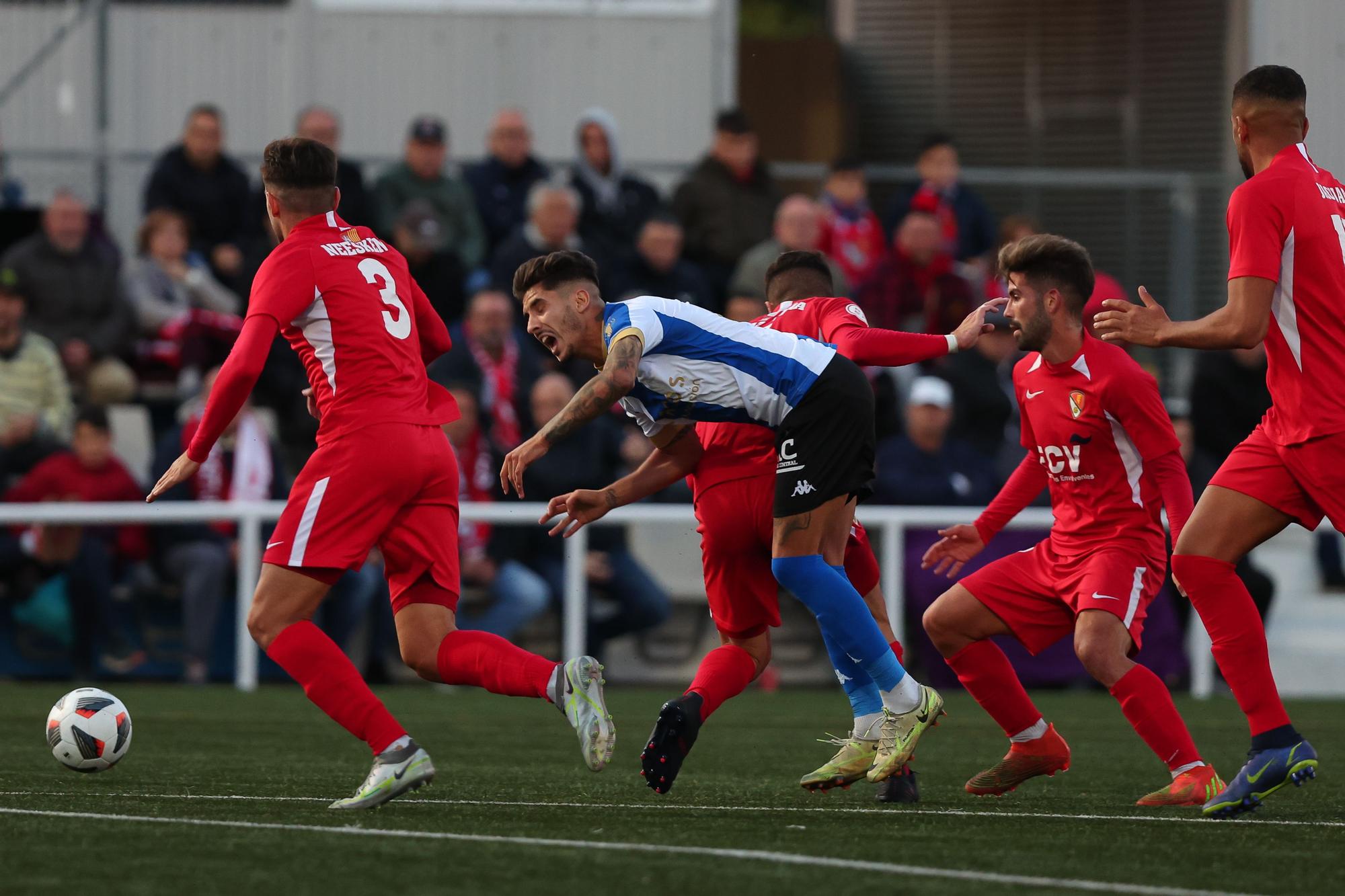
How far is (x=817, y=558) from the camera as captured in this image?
600 cm

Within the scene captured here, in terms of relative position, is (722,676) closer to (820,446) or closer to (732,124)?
(820,446)

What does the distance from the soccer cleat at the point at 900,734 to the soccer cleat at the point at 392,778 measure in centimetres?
142

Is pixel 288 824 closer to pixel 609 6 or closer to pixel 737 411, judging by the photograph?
pixel 737 411

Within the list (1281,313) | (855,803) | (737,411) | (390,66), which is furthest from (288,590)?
(390,66)

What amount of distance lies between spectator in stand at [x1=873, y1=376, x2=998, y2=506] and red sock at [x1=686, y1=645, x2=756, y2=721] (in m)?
6.25

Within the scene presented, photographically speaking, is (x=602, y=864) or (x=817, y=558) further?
(x=817, y=558)

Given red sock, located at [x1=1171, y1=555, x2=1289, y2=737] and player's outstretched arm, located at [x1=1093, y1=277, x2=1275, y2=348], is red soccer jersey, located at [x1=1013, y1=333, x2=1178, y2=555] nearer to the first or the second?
A: red sock, located at [x1=1171, y1=555, x2=1289, y2=737]

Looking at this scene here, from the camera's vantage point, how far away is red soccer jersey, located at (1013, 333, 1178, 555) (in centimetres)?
627

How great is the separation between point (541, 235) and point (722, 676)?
24.0ft

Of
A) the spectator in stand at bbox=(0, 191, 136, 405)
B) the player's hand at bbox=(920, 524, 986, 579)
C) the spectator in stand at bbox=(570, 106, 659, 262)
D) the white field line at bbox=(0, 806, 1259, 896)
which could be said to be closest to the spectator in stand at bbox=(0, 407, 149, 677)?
the spectator in stand at bbox=(0, 191, 136, 405)

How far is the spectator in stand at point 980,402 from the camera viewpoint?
13234 millimetres

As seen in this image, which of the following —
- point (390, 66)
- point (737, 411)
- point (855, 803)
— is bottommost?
point (855, 803)

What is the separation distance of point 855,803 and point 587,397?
63.6 inches

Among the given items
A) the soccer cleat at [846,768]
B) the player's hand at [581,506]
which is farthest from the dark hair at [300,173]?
the soccer cleat at [846,768]
